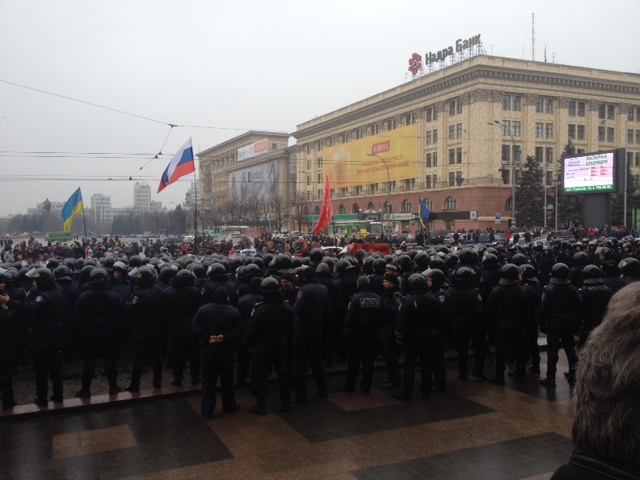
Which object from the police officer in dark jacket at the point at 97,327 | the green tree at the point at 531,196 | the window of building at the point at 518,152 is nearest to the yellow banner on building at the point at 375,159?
the window of building at the point at 518,152

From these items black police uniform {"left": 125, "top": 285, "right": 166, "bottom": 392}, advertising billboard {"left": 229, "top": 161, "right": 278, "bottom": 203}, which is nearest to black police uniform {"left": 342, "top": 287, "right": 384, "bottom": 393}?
black police uniform {"left": 125, "top": 285, "right": 166, "bottom": 392}

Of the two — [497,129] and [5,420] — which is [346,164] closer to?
[497,129]

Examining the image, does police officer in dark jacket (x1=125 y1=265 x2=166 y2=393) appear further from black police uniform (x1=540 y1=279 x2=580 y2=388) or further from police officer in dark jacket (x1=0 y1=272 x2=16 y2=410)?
black police uniform (x1=540 y1=279 x2=580 y2=388)

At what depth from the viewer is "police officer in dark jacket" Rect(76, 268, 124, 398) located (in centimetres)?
783

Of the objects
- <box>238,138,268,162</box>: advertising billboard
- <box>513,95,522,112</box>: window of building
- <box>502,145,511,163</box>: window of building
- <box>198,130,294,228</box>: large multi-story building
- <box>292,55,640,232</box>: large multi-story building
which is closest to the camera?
<box>292,55,640,232</box>: large multi-story building

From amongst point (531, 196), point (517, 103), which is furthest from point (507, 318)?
point (517, 103)

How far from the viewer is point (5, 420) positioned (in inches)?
281

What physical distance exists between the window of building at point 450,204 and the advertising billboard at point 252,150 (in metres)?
48.1

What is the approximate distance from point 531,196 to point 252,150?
62305 millimetres

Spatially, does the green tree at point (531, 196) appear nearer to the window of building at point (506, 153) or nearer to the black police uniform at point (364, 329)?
the window of building at point (506, 153)

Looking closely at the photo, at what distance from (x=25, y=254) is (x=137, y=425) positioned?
19531mm

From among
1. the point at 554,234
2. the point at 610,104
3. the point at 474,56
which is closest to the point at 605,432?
the point at 554,234

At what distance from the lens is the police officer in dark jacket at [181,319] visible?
851 cm

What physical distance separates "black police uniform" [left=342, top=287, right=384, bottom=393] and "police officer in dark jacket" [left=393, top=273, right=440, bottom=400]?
1.30ft
